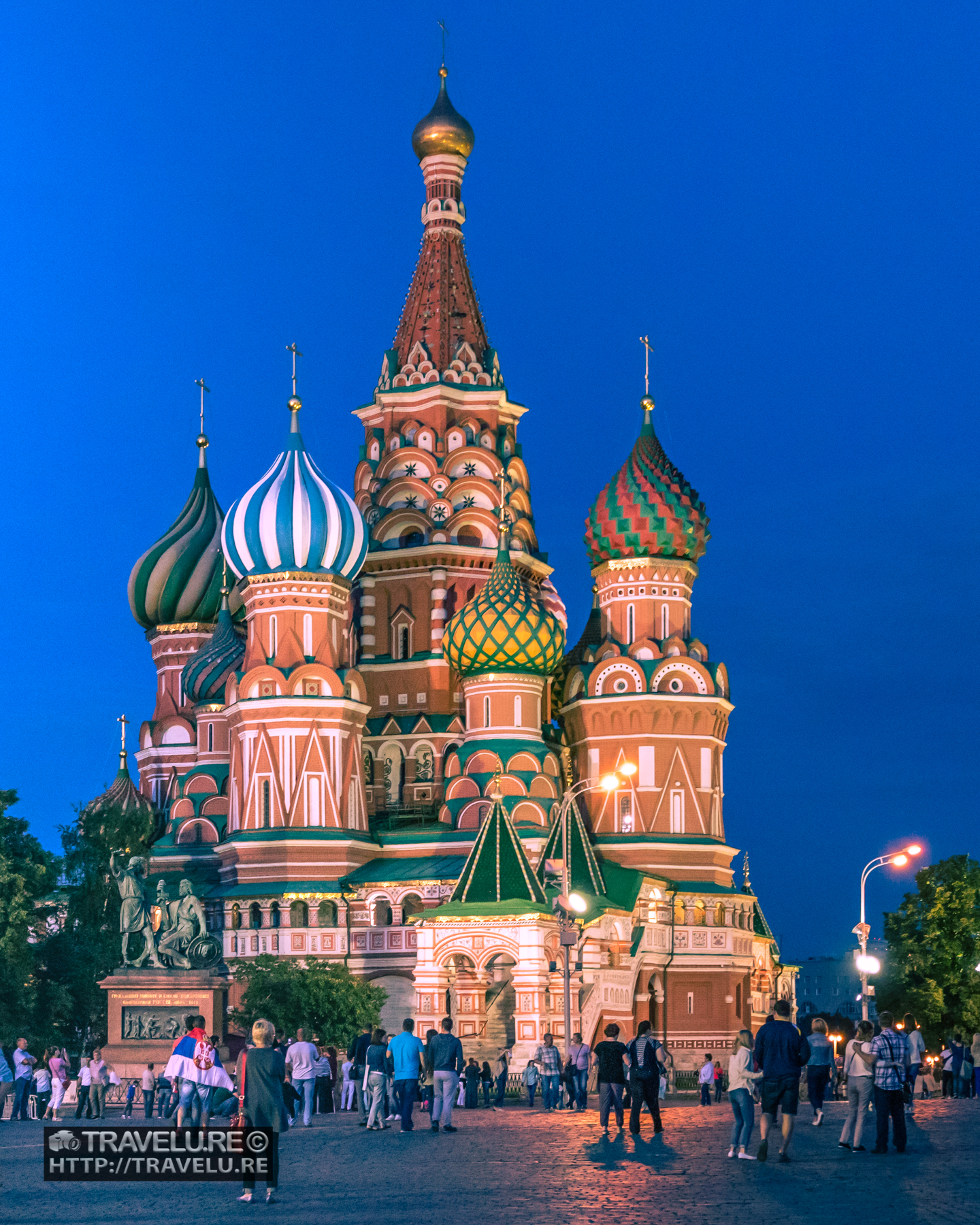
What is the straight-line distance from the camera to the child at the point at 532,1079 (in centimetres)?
3253

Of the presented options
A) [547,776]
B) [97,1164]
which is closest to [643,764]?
[547,776]

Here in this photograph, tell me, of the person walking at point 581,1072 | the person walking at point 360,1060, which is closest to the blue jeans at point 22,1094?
the person walking at point 360,1060

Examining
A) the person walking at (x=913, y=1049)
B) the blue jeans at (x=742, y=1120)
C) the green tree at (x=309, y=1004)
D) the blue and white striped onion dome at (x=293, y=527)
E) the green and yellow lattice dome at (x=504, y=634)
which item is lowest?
the blue jeans at (x=742, y=1120)

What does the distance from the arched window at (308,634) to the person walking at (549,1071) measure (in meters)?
23.9

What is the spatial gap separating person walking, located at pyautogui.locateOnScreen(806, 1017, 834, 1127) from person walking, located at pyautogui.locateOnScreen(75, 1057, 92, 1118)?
463 inches

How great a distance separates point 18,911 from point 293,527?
13.0 m

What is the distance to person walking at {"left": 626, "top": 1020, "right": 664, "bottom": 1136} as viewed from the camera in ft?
70.9

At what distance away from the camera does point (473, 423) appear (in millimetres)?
59906

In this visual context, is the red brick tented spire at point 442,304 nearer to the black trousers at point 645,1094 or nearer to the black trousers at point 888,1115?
the black trousers at point 645,1094

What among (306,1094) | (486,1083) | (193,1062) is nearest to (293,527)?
(486,1083)

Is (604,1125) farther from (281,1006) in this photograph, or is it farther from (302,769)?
(302,769)

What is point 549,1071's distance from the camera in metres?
30.2

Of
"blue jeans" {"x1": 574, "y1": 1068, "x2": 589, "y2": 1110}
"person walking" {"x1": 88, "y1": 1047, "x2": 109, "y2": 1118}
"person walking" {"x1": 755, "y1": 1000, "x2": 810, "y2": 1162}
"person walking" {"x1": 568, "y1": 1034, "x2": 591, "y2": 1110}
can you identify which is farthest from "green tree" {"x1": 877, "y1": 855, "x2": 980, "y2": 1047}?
"person walking" {"x1": 755, "y1": 1000, "x2": 810, "y2": 1162}

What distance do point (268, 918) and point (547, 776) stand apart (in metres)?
7.92
